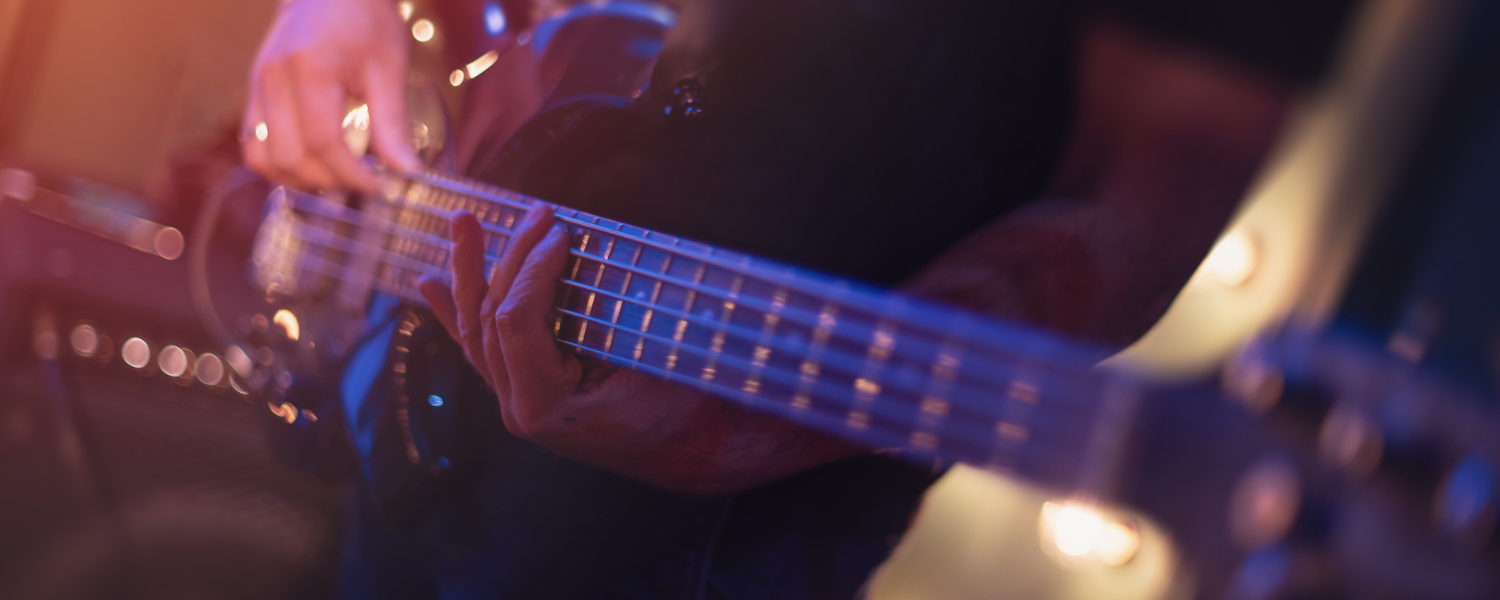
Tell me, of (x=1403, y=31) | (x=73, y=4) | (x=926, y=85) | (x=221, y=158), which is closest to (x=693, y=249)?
(x=926, y=85)

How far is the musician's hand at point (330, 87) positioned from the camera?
547 mm

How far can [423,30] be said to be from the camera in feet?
2.07

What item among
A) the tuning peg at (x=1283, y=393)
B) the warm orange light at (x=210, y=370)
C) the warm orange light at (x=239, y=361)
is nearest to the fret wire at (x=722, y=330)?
the tuning peg at (x=1283, y=393)

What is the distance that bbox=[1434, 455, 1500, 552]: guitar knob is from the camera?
0.69 ft

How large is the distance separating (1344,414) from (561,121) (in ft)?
1.49

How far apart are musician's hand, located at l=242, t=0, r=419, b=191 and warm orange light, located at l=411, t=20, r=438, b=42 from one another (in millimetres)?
35

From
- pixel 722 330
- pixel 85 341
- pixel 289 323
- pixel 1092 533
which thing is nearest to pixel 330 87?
pixel 289 323

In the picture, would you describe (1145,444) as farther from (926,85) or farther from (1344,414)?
(926,85)

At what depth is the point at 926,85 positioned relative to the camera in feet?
1.39

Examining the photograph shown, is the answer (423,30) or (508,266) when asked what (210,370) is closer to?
(423,30)

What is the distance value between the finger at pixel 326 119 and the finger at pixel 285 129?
1 cm

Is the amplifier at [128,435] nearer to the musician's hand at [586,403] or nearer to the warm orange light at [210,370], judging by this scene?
the warm orange light at [210,370]

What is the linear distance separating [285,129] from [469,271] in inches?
12.0

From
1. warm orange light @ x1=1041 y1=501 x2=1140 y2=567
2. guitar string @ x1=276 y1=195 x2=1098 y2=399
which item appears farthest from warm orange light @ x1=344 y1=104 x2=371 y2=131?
warm orange light @ x1=1041 y1=501 x2=1140 y2=567
